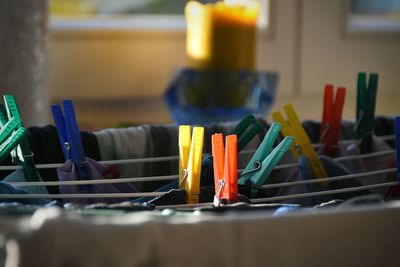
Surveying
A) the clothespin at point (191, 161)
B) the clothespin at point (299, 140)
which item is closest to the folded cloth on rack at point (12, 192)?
the clothespin at point (191, 161)

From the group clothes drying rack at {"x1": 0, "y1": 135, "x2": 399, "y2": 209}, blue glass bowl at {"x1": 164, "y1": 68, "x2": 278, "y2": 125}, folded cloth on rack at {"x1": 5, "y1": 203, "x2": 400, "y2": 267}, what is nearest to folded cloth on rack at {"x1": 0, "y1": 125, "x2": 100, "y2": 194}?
clothes drying rack at {"x1": 0, "y1": 135, "x2": 399, "y2": 209}

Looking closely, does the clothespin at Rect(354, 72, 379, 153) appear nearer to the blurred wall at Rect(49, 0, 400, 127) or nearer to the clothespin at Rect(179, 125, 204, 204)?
the clothespin at Rect(179, 125, 204, 204)

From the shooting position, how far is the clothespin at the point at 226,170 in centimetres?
63

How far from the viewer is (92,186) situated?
73cm

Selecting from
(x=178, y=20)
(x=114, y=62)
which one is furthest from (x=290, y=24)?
(x=114, y=62)

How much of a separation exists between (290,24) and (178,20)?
0.22 m

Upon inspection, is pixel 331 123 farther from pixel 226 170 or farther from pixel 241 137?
pixel 226 170

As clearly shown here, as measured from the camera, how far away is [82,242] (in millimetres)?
464

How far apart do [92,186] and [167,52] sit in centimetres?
81

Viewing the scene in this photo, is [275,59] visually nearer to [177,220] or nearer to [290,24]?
[290,24]

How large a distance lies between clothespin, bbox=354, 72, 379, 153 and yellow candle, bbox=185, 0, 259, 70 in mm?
504

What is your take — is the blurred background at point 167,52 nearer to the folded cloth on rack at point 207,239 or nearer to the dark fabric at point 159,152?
the dark fabric at point 159,152

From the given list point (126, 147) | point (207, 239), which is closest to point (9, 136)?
point (126, 147)

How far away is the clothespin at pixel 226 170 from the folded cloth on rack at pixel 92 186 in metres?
0.13
